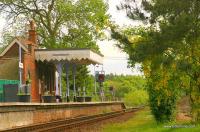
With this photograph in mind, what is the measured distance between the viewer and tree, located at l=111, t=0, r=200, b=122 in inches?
900

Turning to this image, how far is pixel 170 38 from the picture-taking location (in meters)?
23.0

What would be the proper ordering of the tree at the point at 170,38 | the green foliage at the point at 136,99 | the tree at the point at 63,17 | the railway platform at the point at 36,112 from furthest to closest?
the green foliage at the point at 136,99 → the tree at the point at 63,17 → the railway platform at the point at 36,112 → the tree at the point at 170,38

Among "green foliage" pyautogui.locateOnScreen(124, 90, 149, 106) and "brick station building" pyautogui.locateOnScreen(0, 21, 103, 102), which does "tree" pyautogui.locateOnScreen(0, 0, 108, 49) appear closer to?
"brick station building" pyautogui.locateOnScreen(0, 21, 103, 102)

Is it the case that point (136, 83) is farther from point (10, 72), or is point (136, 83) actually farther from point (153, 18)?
point (153, 18)

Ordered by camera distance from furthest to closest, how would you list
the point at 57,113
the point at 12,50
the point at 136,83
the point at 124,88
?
the point at 136,83 < the point at 124,88 < the point at 12,50 < the point at 57,113

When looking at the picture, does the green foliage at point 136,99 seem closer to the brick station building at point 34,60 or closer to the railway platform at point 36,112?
the brick station building at point 34,60

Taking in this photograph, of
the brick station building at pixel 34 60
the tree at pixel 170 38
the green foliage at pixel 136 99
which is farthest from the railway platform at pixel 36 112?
the green foliage at pixel 136 99

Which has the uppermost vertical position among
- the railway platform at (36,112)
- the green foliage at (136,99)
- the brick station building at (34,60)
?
the brick station building at (34,60)

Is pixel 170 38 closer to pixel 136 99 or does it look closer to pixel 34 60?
pixel 34 60

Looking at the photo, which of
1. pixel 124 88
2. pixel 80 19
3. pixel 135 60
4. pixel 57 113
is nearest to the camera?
pixel 135 60

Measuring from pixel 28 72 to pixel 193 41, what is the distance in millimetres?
21853

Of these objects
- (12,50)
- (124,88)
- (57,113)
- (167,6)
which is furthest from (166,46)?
(124,88)

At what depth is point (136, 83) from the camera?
17750 cm

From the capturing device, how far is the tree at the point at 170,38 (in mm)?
22859
